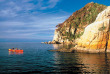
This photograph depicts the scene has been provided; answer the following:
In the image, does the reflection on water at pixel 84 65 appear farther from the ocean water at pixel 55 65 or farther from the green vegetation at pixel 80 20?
the green vegetation at pixel 80 20

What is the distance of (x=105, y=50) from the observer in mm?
45312

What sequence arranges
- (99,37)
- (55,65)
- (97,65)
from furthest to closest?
(99,37), (55,65), (97,65)

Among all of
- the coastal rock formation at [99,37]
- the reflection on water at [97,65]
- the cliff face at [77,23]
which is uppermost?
the cliff face at [77,23]

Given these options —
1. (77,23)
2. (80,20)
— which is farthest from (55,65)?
(80,20)

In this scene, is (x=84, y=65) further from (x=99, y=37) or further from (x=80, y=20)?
(x=80, y=20)

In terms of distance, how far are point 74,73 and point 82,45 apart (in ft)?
110

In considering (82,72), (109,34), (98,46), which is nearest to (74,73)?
(82,72)

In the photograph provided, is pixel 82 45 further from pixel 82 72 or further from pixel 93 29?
pixel 82 72

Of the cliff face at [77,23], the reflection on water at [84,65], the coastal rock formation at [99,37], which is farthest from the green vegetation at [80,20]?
the reflection on water at [84,65]

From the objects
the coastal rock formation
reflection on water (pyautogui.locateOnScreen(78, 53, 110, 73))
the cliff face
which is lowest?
reflection on water (pyautogui.locateOnScreen(78, 53, 110, 73))

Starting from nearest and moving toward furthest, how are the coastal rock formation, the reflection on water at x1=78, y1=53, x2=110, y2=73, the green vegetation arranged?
1. the reflection on water at x1=78, y1=53, x2=110, y2=73
2. the coastal rock formation
3. the green vegetation

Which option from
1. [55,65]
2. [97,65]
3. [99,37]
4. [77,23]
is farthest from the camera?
[77,23]

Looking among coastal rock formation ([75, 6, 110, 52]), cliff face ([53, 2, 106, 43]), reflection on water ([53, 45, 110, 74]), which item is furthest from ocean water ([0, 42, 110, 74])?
cliff face ([53, 2, 106, 43])

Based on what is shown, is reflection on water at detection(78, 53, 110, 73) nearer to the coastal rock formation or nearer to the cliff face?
the coastal rock formation
